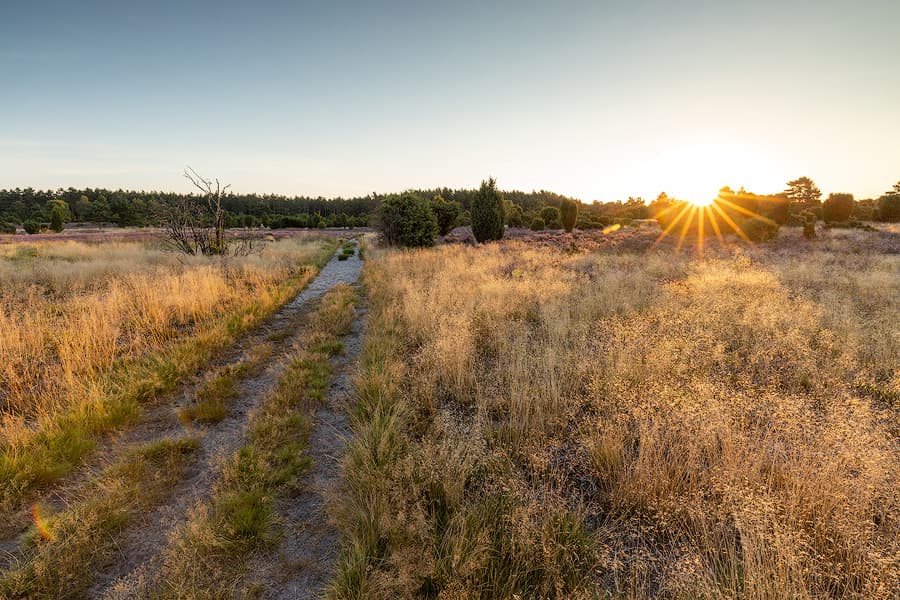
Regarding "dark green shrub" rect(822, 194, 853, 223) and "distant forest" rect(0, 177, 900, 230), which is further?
"dark green shrub" rect(822, 194, 853, 223)

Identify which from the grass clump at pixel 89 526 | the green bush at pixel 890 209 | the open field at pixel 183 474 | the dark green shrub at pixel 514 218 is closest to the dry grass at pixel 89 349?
the open field at pixel 183 474

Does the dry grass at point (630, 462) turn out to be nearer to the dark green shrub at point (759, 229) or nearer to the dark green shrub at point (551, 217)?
the dark green shrub at point (759, 229)

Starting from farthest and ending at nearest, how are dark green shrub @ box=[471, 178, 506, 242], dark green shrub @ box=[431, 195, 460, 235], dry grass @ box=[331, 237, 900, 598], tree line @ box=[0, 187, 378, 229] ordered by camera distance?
tree line @ box=[0, 187, 378, 229] < dark green shrub @ box=[431, 195, 460, 235] < dark green shrub @ box=[471, 178, 506, 242] < dry grass @ box=[331, 237, 900, 598]

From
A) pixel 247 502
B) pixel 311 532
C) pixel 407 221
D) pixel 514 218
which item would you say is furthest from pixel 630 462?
pixel 514 218

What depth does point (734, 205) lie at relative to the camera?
26.9 m

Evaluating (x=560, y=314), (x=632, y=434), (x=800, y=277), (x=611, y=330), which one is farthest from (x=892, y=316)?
(x=632, y=434)

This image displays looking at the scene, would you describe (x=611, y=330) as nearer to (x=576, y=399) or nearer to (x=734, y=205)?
(x=576, y=399)

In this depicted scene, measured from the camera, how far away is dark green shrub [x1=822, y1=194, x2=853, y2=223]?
120 ft

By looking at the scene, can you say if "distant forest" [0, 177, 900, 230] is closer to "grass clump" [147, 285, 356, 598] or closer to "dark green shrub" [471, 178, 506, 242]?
"dark green shrub" [471, 178, 506, 242]

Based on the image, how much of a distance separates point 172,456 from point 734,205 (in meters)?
35.2

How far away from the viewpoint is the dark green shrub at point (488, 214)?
23.0 meters

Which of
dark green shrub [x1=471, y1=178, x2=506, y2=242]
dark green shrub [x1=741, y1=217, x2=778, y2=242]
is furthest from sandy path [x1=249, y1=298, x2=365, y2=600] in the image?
dark green shrub [x1=741, y1=217, x2=778, y2=242]

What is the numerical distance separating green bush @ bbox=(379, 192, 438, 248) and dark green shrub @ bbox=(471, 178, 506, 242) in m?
3.07

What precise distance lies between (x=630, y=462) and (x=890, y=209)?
208 feet
